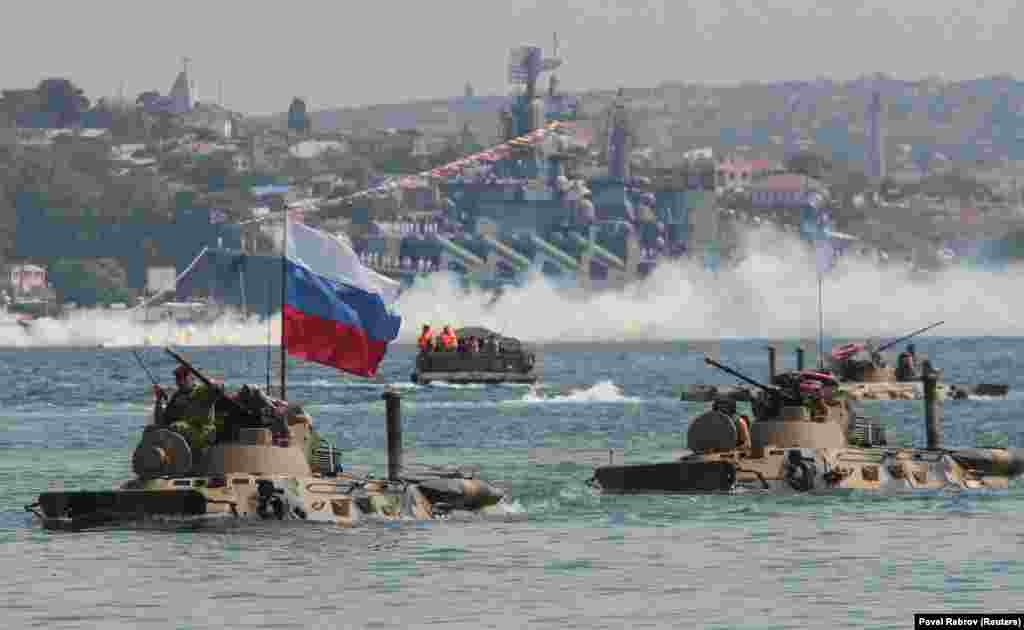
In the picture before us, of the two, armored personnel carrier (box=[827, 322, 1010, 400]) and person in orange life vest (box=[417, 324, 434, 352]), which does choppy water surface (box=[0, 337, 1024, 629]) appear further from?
person in orange life vest (box=[417, 324, 434, 352])

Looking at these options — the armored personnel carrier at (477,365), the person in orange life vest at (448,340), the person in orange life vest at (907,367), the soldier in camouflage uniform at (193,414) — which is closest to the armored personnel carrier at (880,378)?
the person in orange life vest at (907,367)

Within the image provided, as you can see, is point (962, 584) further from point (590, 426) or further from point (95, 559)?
point (590, 426)

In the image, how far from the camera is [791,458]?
54938 mm

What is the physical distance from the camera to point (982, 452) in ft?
194

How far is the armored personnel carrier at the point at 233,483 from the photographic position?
4728 cm

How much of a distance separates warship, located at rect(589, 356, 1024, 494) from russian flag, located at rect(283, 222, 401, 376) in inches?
267

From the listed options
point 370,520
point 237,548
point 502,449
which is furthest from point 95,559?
point 502,449

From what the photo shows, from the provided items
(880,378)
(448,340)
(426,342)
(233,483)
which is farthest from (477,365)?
(233,483)

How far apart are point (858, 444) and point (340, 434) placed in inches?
1113

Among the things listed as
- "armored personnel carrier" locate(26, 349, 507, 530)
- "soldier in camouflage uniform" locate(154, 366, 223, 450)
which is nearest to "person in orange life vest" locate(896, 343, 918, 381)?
"armored personnel carrier" locate(26, 349, 507, 530)

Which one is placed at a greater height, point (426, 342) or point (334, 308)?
point (426, 342)

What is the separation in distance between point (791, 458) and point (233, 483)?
38.2 feet

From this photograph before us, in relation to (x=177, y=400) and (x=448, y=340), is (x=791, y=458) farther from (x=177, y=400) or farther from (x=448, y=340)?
(x=448, y=340)

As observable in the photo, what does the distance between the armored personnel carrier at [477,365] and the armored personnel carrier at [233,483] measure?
74.8 metres
